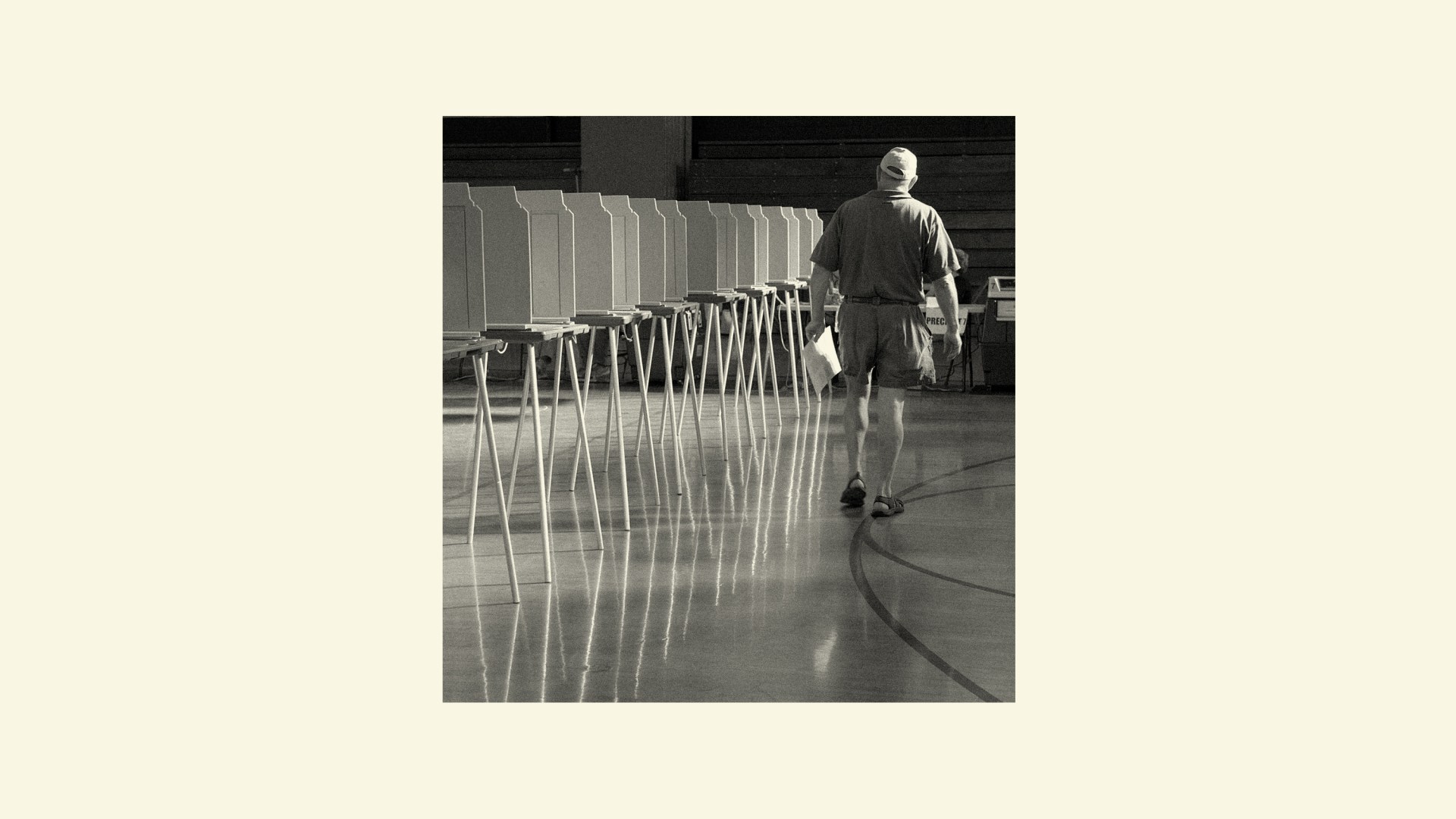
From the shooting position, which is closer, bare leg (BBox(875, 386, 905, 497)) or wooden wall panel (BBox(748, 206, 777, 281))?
bare leg (BBox(875, 386, 905, 497))

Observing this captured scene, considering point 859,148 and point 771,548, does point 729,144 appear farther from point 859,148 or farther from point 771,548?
point 771,548

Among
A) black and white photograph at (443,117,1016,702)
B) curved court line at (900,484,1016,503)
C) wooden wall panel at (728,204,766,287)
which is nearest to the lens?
black and white photograph at (443,117,1016,702)

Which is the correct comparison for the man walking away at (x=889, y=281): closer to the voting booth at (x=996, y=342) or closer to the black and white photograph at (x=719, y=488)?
the black and white photograph at (x=719, y=488)

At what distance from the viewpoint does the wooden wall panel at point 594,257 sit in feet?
17.4

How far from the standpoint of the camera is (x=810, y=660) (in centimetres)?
341

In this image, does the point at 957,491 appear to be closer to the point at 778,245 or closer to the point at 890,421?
the point at 890,421

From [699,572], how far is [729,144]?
9.17m

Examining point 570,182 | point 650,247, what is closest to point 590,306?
point 650,247

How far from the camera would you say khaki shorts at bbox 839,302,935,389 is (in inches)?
200

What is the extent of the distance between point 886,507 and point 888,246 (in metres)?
1.03

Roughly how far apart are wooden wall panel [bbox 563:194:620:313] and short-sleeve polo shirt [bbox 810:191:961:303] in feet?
2.80

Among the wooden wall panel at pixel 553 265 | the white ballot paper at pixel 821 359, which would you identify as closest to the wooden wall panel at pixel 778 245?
the white ballot paper at pixel 821 359

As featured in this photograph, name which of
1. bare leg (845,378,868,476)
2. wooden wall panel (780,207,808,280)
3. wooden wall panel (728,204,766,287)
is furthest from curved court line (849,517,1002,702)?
wooden wall panel (780,207,808,280)

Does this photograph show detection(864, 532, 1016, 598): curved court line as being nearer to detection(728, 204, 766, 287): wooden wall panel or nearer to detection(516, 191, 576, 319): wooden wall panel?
detection(516, 191, 576, 319): wooden wall panel
